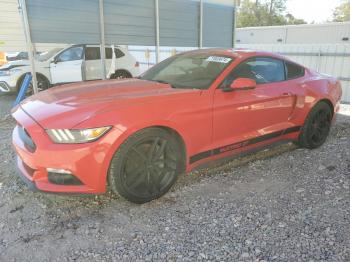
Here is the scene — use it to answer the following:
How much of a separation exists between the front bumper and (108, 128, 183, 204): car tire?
0.41ft

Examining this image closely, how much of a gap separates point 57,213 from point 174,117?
139 centimetres

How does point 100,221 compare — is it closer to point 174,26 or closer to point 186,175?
point 186,175

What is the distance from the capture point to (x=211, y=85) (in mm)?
3354

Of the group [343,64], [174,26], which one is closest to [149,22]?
[174,26]

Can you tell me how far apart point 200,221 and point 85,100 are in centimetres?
152

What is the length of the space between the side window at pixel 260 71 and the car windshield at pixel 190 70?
0.50ft

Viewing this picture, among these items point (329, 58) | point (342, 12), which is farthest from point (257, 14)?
point (329, 58)

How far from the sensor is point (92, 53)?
912 centimetres

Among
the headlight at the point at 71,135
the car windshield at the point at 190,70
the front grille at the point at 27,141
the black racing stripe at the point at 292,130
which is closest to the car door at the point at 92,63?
the car windshield at the point at 190,70

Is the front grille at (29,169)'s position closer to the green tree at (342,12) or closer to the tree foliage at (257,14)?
the tree foliage at (257,14)

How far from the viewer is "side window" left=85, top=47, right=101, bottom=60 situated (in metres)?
9.05

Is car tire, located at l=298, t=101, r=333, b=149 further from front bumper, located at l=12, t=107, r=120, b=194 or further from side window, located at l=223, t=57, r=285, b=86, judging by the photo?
front bumper, located at l=12, t=107, r=120, b=194

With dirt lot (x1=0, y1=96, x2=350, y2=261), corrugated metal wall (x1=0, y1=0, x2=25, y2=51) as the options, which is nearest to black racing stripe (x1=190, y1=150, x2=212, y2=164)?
dirt lot (x1=0, y1=96, x2=350, y2=261)

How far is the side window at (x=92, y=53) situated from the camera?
9.05 meters
